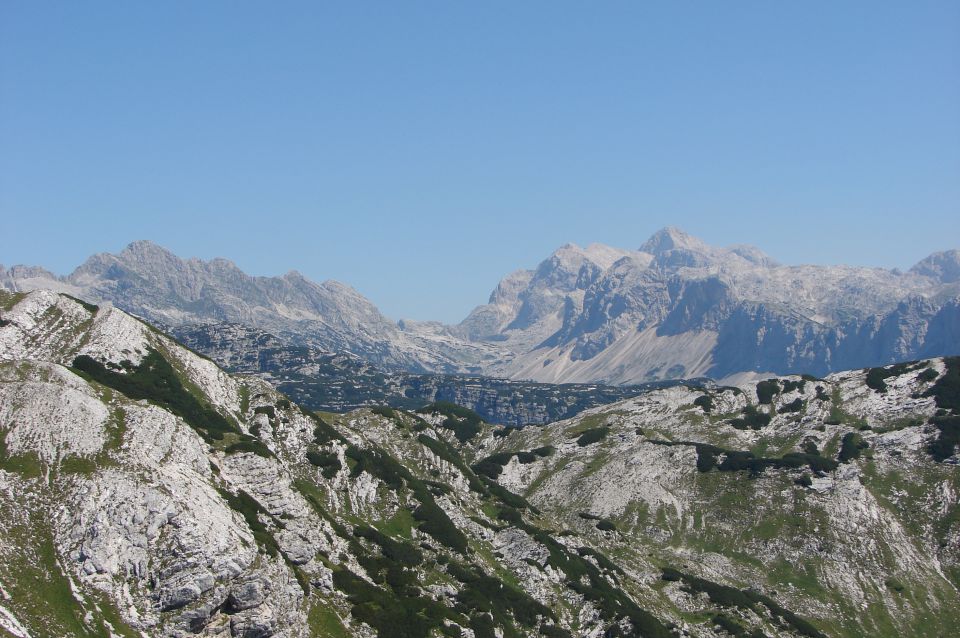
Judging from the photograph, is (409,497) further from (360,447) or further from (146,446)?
(146,446)

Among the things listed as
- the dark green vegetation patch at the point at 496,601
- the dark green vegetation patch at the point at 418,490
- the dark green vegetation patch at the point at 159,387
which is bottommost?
the dark green vegetation patch at the point at 496,601

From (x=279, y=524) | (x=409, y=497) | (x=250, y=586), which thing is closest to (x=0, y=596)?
(x=250, y=586)

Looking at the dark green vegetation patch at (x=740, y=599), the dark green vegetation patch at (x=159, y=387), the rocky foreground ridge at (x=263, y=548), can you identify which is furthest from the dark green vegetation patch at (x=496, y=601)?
the dark green vegetation patch at (x=159, y=387)

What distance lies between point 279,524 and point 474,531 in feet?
206

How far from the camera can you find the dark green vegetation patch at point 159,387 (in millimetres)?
163375

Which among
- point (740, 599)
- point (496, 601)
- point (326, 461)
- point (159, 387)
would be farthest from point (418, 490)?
point (740, 599)

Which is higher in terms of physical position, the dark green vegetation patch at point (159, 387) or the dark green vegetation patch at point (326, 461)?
the dark green vegetation patch at point (159, 387)

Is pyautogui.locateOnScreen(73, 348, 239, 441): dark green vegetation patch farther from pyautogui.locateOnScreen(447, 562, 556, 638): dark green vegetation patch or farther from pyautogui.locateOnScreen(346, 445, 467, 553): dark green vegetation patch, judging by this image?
pyautogui.locateOnScreen(447, 562, 556, 638): dark green vegetation patch

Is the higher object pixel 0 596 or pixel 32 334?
pixel 32 334

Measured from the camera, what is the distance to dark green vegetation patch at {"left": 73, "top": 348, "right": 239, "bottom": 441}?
163 m

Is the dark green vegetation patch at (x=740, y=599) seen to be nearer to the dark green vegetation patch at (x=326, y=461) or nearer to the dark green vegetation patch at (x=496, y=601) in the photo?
the dark green vegetation patch at (x=496, y=601)

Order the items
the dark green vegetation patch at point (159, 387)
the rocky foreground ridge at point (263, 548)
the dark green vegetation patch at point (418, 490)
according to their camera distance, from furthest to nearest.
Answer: the dark green vegetation patch at point (418, 490)
the dark green vegetation patch at point (159, 387)
the rocky foreground ridge at point (263, 548)

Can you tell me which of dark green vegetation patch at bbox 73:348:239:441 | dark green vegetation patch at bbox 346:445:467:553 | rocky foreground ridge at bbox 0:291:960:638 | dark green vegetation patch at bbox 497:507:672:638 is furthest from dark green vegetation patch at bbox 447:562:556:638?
dark green vegetation patch at bbox 73:348:239:441

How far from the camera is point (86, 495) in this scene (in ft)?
336
